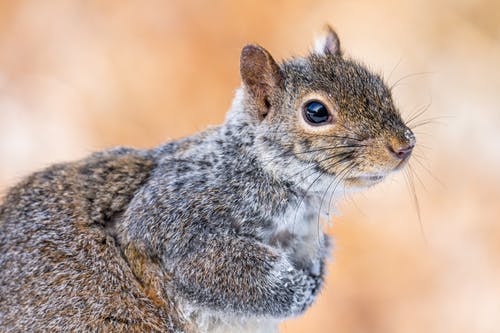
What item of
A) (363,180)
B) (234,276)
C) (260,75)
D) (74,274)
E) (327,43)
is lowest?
(74,274)

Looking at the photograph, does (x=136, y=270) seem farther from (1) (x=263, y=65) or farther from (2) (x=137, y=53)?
(2) (x=137, y=53)

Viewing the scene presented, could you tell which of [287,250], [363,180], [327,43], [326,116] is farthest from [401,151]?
[327,43]

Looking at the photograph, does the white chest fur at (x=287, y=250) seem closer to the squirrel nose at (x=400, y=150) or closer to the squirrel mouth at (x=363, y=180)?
the squirrel mouth at (x=363, y=180)

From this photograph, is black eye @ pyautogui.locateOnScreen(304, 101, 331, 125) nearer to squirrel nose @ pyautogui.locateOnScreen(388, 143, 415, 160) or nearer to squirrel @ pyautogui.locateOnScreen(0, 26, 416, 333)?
squirrel @ pyautogui.locateOnScreen(0, 26, 416, 333)

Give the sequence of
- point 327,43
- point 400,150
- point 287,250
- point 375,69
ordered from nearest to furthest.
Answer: point 400,150, point 287,250, point 327,43, point 375,69

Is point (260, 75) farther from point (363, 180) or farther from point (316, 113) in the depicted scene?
point (363, 180)

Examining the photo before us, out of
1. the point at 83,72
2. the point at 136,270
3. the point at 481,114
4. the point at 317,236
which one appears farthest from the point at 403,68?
the point at 136,270

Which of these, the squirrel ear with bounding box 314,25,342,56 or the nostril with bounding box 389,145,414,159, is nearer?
the nostril with bounding box 389,145,414,159

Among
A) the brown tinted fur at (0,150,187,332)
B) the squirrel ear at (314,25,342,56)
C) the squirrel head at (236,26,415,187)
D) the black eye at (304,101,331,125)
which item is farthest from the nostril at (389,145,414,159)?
the brown tinted fur at (0,150,187,332)

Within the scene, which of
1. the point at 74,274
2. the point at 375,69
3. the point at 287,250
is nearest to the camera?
the point at 74,274
